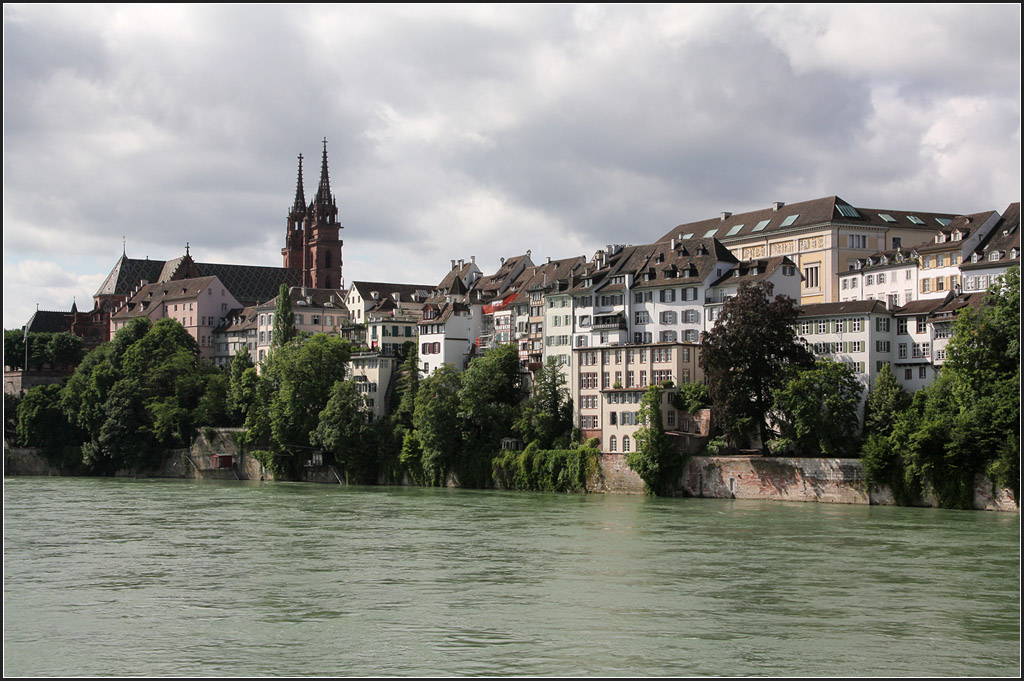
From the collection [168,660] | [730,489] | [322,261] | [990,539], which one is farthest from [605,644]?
[322,261]

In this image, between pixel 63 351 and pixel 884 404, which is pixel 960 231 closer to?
pixel 884 404

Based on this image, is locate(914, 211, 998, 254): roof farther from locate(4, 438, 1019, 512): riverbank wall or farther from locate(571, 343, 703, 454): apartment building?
locate(4, 438, 1019, 512): riverbank wall

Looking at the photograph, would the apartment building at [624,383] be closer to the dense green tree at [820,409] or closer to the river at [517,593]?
the dense green tree at [820,409]

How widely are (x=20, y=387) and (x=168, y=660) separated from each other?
123 metres

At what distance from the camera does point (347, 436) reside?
96.4 meters

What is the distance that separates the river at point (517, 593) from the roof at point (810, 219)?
42.3 meters

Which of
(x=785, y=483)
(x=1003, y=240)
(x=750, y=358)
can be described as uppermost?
(x=1003, y=240)

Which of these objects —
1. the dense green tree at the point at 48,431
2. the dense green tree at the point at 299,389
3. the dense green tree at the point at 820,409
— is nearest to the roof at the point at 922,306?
the dense green tree at the point at 820,409

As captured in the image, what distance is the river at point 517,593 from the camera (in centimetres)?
2792

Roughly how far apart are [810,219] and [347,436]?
1485 inches

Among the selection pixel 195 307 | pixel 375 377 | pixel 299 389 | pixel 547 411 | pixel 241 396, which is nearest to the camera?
pixel 547 411

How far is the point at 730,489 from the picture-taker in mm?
72625

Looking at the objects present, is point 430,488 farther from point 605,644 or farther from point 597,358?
point 605,644

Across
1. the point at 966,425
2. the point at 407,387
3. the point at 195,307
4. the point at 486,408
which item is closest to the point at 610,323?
the point at 486,408
